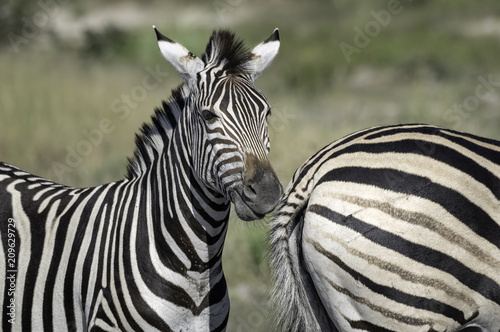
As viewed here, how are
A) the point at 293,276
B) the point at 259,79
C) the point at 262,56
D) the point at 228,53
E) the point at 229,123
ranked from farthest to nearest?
the point at 259,79
the point at 262,56
the point at 228,53
the point at 229,123
the point at 293,276

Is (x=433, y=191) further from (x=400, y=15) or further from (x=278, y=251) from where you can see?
(x=400, y=15)

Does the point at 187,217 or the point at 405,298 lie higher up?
the point at 187,217

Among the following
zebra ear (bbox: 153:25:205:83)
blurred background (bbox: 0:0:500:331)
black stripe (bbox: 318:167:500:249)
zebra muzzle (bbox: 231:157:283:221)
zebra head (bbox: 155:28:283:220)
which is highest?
blurred background (bbox: 0:0:500:331)

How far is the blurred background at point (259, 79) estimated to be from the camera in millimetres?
9453

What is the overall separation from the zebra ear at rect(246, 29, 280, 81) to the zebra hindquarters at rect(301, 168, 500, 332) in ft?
3.71

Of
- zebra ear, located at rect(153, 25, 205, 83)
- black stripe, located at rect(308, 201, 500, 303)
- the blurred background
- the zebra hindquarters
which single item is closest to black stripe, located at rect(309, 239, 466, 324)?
the zebra hindquarters

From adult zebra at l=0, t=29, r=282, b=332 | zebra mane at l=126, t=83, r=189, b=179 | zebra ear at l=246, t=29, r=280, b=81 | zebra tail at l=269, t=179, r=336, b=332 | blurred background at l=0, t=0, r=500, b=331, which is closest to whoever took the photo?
zebra tail at l=269, t=179, r=336, b=332

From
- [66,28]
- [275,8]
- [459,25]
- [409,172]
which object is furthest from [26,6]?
[409,172]

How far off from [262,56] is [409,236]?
1505mm

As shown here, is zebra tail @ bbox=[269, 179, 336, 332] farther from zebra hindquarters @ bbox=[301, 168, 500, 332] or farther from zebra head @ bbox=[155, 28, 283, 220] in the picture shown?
zebra hindquarters @ bbox=[301, 168, 500, 332]

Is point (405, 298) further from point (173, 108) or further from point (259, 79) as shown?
point (259, 79)

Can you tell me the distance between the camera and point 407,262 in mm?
2502

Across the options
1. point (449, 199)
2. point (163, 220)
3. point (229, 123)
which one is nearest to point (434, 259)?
point (449, 199)

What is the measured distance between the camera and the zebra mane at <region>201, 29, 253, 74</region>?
3223 mm
